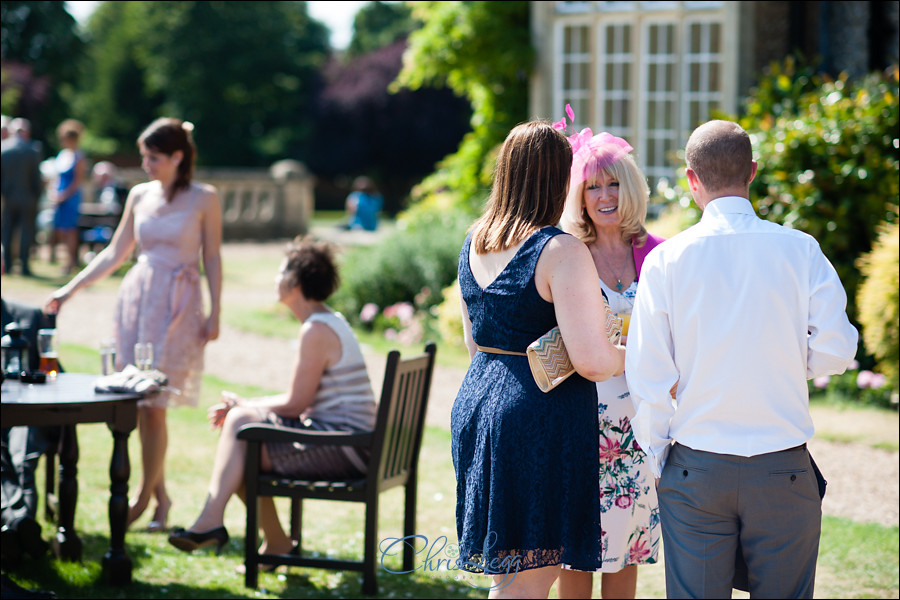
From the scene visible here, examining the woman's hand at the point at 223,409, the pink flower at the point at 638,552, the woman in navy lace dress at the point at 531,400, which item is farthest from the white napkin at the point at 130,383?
the pink flower at the point at 638,552

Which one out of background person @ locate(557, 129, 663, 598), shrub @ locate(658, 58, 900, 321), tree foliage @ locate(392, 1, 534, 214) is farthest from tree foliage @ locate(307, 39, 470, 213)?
background person @ locate(557, 129, 663, 598)

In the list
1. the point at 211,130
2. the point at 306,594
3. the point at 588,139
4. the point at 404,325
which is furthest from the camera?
the point at 211,130

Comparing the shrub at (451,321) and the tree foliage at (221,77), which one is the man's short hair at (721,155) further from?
the tree foliage at (221,77)

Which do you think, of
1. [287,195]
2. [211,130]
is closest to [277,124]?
[211,130]

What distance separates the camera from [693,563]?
244 cm

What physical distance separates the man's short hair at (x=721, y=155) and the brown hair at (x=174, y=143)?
3.23 meters

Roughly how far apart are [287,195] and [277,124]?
83.6ft

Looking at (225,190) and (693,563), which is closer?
(693,563)

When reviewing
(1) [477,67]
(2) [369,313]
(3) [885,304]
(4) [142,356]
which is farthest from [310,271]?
(1) [477,67]

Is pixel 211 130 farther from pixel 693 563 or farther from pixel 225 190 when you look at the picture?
pixel 693 563

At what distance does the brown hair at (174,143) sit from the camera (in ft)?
16.5

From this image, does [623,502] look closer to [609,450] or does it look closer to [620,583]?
[609,450]

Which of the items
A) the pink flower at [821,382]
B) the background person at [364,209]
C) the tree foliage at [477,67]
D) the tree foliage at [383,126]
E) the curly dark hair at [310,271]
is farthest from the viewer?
the tree foliage at [383,126]

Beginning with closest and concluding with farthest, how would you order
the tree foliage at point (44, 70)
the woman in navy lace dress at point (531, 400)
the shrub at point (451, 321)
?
the woman in navy lace dress at point (531, 400)
the shrub at point (451, 321)
the tree foliage at point (44, 70)
